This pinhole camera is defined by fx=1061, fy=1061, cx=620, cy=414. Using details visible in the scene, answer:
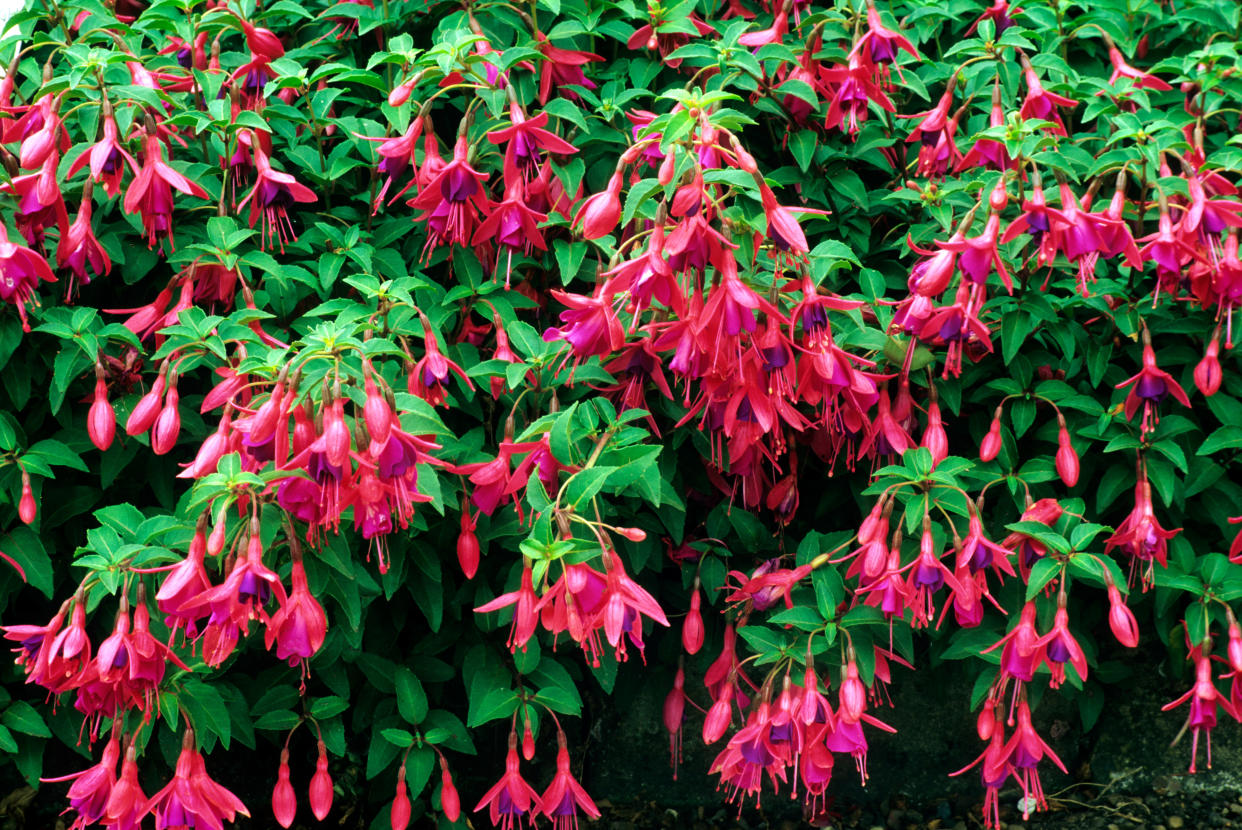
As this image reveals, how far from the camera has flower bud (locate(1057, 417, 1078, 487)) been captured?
1.86 m

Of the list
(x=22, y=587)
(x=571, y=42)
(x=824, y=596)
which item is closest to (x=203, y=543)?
(x=22, y=587)

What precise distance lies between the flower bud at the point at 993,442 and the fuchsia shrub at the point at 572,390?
36mm

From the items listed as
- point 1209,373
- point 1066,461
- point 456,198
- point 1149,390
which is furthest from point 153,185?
point 1209,373

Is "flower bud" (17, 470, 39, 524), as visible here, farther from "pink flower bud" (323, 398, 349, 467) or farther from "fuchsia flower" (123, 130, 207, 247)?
"pink flower bud" (323, 398, 349, 467)

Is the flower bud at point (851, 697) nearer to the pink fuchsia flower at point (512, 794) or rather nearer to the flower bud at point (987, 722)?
the flower bud at point (987, 722)

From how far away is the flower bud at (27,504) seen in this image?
5.70 ft

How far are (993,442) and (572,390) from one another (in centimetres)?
76

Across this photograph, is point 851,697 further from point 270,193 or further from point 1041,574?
point 270,193

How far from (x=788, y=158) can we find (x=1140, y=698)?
1.42 metres

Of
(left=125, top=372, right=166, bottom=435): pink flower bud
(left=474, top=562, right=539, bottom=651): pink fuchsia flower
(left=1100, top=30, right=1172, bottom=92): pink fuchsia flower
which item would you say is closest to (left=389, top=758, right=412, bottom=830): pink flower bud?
(left=474, top=562, right=539, bottom=651): pink fuchsia flower

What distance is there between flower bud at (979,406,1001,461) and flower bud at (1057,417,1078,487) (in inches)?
4.2

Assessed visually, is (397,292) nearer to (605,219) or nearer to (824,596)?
(605,219)

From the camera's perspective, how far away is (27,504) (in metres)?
1.75

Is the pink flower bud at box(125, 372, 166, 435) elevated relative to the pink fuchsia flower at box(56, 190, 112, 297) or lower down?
lower down
